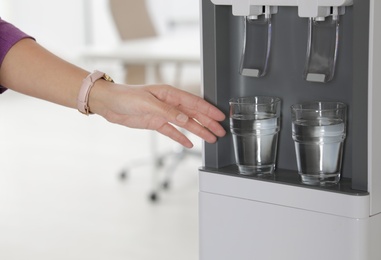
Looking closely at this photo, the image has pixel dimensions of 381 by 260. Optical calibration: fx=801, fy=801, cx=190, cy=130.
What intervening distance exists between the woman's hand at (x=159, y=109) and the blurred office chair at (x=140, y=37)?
8.49ft

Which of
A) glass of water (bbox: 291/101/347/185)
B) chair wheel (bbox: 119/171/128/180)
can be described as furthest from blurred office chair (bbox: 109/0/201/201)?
glass of water (bbox: 291/101/347/185)

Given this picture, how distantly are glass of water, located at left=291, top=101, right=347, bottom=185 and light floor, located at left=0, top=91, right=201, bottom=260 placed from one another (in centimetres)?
199

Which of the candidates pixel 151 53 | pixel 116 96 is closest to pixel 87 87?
pixel 116 96

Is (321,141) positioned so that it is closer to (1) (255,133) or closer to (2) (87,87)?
(1) (255,133)

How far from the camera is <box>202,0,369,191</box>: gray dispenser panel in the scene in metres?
1.55

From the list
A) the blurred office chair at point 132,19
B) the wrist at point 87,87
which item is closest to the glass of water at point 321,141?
the wrist at point 87,87

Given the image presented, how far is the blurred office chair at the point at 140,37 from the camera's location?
4453mm

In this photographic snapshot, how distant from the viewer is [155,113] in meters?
1.69

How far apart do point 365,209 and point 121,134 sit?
447 cm

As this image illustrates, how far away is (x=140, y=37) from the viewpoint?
A: 194 inches

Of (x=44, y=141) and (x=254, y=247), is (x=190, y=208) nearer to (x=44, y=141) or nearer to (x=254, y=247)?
(x=44, y=141)

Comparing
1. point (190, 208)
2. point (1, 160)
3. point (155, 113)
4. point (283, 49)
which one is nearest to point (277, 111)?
point (283, 49)

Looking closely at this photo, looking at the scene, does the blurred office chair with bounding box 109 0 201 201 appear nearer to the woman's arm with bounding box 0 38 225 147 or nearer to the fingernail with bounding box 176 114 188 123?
the woman's arm with bounding box 0 38 225 147

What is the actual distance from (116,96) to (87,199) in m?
2.62
